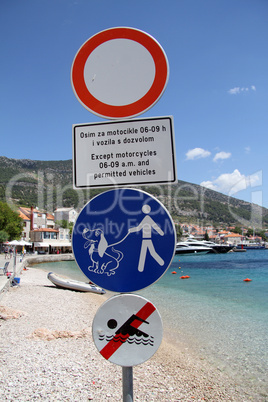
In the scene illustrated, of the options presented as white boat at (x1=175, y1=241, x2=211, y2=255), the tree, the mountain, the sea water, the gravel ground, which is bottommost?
white boat at (x1=175, y1=241, x2=211, y2=255)

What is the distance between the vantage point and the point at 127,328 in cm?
145

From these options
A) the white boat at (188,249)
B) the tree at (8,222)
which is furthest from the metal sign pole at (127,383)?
the white boat at (188,249)

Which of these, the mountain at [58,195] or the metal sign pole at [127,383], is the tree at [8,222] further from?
the metal sign pole at [127,383]

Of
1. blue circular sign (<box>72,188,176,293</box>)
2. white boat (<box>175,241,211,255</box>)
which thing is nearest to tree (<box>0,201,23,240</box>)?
white boat (<box>175,241,211,255</box>)

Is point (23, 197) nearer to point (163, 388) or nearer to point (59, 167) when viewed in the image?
point (59, 167)

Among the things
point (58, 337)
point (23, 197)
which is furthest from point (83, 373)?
point (23, 197)

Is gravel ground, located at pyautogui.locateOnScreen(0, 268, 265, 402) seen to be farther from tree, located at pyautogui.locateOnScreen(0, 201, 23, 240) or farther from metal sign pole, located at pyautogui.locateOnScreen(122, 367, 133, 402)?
tree, located at pyautogui.locateOnScreen(0, 201, 23, 240)

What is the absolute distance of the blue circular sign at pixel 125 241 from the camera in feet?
4.84

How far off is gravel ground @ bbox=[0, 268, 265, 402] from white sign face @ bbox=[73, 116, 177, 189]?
13.9ft

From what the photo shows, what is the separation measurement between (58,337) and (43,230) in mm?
67200

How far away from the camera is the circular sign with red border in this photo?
1.73 meters

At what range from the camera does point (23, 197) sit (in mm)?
131125

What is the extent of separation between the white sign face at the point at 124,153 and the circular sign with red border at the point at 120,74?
120mm

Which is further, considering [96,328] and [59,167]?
[59,167]
